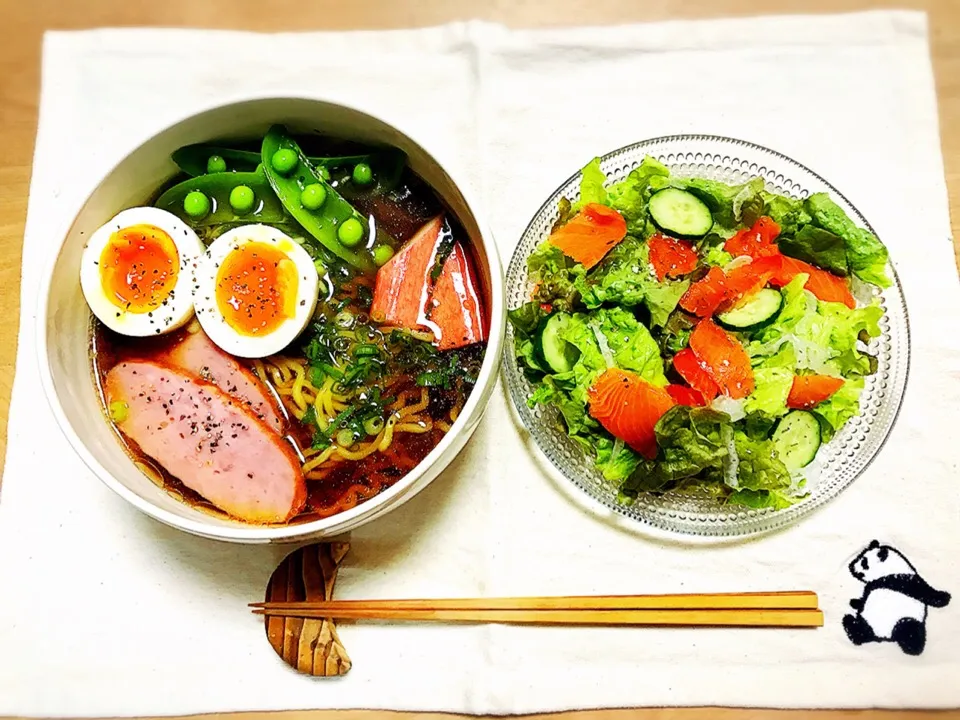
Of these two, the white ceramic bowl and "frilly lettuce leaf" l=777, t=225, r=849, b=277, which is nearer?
the white ceramic bowl

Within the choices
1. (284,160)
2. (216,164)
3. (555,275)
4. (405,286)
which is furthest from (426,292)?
(216,164)

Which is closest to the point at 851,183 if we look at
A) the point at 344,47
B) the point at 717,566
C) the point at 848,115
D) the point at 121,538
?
the point at 848,115

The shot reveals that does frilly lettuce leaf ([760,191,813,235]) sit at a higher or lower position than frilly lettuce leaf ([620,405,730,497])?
higher

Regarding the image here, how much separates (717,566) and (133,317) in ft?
4.10

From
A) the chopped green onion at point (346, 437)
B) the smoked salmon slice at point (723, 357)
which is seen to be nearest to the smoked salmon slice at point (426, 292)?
the chopped green onion at point (346, 437)

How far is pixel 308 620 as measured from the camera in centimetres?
169

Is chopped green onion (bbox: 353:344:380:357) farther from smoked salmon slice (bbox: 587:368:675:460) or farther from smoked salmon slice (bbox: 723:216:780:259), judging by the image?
smoked salmon slice (bbox: 723:216:780:259)

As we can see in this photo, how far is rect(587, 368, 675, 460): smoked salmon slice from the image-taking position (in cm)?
161

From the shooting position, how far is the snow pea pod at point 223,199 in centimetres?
167

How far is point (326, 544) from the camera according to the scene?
1710 mm

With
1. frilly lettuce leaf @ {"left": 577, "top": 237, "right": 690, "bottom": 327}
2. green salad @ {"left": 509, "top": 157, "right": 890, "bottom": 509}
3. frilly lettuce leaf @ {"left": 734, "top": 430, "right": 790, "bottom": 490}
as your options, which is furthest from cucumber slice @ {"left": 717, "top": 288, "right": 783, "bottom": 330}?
frilly lettuce leaf @ {"left": 734, "top": 430, "right": 790, "bottom": 490}

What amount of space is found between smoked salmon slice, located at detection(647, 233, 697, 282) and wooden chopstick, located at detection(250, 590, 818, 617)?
636 millimetres

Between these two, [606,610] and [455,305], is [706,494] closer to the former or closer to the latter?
[606,610]

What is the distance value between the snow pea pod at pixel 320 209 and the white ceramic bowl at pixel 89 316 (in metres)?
0.04
